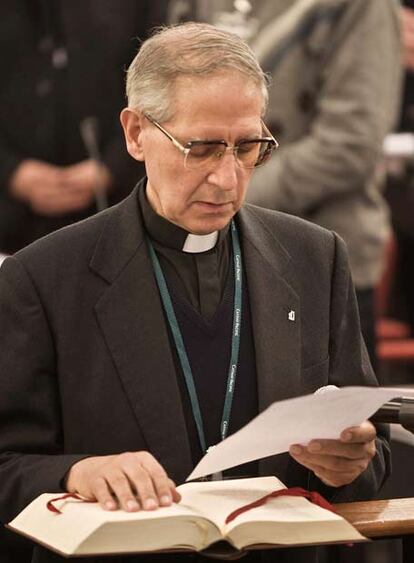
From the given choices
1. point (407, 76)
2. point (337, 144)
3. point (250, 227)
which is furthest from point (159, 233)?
point (407, 76)

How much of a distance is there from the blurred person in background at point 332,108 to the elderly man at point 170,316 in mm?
2192

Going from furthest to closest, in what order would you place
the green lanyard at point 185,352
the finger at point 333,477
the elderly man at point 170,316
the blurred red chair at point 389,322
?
the blurred red chair at point 389,322 → the green lanyard at point 185,352 → the elderly man at point 170,316 → the finger at point 333,477

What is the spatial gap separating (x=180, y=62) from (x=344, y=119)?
2.47 m

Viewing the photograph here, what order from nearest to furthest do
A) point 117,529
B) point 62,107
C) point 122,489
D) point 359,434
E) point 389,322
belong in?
point 117,529 → point 122,489 → point 359,434 → point 62,107 → point 389,322

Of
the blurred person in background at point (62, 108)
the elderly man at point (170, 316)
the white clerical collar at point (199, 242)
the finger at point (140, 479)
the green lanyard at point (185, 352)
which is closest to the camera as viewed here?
the finger at point (140, 479)

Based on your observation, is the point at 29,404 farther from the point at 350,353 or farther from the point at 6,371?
the point at 350,353

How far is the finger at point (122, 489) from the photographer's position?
99.7 inches

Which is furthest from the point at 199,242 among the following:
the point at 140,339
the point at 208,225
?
the point at 140,339

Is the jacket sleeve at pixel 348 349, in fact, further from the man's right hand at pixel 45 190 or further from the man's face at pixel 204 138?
the man's right hand at pixel 45 190

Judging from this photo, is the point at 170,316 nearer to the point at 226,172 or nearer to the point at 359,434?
the point at 226,172

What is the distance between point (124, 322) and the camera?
9.89ft

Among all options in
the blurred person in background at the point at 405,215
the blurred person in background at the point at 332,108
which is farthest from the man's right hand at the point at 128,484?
the blurred person in background at the point at 405,215

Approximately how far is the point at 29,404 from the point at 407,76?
5163 millimetres

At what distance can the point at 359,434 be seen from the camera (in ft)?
8.79
